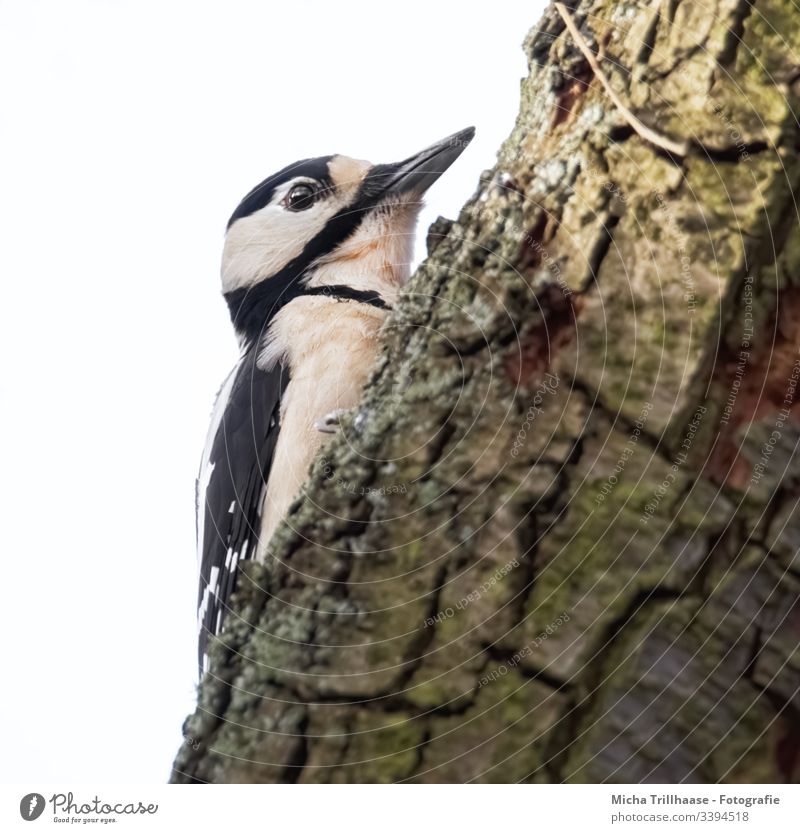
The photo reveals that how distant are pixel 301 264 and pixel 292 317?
18 centimetres

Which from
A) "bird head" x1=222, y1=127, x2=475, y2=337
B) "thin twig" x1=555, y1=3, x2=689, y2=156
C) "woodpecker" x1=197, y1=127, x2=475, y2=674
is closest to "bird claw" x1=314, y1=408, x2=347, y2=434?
"woodpecker" x1=197, y1=127, x2=475, y2=674

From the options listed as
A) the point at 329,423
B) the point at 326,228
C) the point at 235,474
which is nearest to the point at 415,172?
the point at 326,228

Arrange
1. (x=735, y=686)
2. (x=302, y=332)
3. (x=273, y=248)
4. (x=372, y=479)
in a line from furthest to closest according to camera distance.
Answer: (x=273, y=248) → (x=302, y=332) → (x=372, y=479) → (x=735, y=686)

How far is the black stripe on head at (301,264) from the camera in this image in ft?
6.89

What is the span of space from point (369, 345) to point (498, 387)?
0.86 meters

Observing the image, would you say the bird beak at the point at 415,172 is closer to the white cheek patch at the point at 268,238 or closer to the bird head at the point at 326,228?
the bird head at the point at 326,228

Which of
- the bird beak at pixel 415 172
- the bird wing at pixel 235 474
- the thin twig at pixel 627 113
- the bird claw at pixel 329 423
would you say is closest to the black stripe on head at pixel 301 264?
the bird beak at pixel 415 172

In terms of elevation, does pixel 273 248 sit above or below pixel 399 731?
above

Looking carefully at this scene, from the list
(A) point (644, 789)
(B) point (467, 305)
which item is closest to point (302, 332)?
(B) point (467, 305)

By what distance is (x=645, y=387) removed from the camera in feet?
3.15

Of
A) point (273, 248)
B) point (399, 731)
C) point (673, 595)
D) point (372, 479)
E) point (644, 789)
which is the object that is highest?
point (273, 248)

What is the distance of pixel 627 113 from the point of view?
1.00 m

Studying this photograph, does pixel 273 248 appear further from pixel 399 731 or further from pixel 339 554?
pixel 399 731

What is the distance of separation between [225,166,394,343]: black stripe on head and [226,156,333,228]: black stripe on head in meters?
0.02
